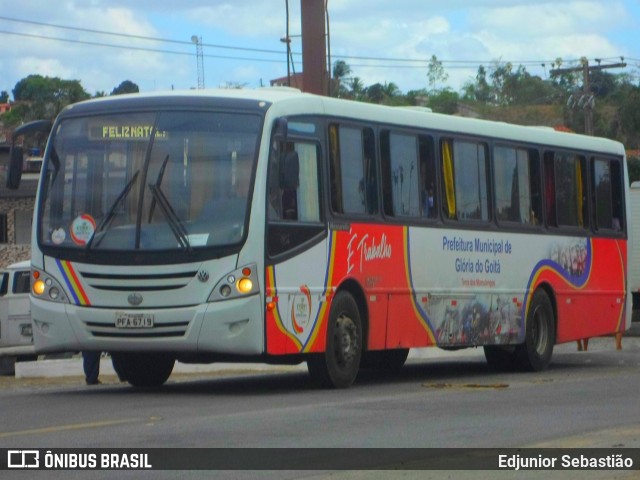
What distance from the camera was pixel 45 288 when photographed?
48.2 ft

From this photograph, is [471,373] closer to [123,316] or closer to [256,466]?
[123,316]

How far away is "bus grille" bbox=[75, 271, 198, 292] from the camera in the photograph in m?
14.1

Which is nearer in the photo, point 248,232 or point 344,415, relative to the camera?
point 344,415

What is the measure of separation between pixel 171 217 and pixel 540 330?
7.45 metres

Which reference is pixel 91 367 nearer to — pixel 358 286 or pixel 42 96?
pixel 358 286

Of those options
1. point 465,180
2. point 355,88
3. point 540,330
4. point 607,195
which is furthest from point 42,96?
point 465,180

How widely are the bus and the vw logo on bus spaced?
0.03 metres

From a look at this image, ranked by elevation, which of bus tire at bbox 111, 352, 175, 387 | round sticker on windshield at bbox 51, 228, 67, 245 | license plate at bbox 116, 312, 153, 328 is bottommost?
bus tire at bbox 111, 352, 175, 387

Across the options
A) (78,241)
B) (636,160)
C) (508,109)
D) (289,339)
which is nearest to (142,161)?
(78,241)


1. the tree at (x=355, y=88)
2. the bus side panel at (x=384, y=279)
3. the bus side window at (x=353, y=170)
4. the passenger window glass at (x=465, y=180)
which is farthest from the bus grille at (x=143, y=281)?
the tree at (x=355, y=88)

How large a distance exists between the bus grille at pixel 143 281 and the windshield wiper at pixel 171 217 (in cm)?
28

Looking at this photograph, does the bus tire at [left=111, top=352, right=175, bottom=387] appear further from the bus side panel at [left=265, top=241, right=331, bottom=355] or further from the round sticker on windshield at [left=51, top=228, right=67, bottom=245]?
the bus side panel at [left=265, top=241, right=331, bottom=355]

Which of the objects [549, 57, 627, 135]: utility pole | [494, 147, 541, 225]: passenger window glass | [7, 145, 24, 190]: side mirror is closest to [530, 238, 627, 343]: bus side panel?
[494, 147, 541, 225]: passenger window glass

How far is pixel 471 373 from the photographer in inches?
775
